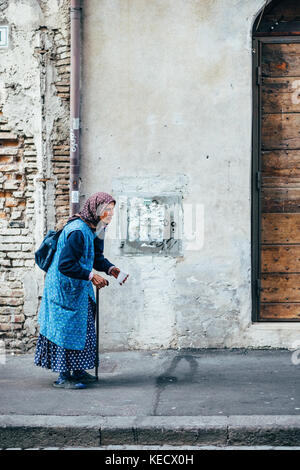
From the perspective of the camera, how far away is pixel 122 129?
7.82 meters

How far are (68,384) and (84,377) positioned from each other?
0.81ft

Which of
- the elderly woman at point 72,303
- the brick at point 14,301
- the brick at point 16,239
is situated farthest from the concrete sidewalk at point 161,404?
Result: the brick at point 16,239

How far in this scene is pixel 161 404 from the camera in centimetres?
575

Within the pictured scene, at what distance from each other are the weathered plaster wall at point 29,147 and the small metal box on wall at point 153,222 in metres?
0.67

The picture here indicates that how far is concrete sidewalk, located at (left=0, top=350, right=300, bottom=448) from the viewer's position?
5188mm

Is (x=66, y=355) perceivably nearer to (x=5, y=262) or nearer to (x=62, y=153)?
(x=5, y=262)

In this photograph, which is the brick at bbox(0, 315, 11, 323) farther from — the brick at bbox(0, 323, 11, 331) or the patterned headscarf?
the patterned headscarf

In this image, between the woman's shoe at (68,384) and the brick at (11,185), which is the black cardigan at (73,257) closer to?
the woman's shoe at (68,384)

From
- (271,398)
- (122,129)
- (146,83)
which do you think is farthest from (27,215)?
(271,398)

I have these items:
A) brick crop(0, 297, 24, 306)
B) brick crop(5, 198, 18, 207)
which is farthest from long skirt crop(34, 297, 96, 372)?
brick crop(5, 198, 18, 207)

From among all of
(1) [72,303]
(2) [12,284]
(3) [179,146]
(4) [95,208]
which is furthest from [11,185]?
(1) [72,303]

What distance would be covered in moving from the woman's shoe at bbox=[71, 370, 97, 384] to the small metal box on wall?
5.55 ft
